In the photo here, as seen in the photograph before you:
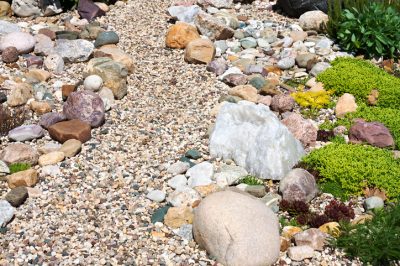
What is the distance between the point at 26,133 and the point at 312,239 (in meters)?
4.14

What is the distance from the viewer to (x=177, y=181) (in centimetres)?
705

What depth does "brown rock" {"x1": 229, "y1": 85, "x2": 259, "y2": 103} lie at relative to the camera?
8885 millimetres

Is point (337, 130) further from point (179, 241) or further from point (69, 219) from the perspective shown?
point (69, 219)

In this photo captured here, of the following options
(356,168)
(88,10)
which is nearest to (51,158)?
(356,168)

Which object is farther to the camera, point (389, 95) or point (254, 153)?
point (389, 95)

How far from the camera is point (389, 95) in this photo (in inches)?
359

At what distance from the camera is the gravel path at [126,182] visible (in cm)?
598

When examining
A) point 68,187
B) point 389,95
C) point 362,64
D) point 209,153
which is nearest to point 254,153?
point 209,153

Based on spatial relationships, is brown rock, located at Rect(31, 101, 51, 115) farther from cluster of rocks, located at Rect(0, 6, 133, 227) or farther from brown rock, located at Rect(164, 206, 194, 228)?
brown rock, located at Rect(164, 206, 194, 228)

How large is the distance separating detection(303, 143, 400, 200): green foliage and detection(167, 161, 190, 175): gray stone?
5.22 ft

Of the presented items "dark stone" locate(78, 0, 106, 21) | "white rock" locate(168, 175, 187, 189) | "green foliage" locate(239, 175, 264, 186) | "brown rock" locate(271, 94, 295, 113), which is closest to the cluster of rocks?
"dark stone" locate(78, 0, 106, 21)

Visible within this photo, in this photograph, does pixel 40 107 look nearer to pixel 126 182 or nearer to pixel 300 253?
pixel 126 182

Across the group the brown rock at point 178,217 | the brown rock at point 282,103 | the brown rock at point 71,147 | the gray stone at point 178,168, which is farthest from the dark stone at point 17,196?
the brown rock at point 282,103

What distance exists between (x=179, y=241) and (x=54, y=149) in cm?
243
